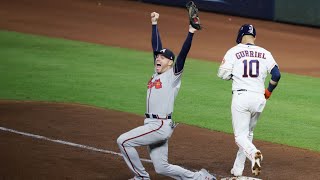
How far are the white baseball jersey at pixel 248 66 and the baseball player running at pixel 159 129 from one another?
88 centimetres

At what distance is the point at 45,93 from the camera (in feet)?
52.5

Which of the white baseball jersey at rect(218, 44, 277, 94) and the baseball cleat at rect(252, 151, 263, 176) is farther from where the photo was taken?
the white baseball jersey at rect(218, 44, 277, 94)

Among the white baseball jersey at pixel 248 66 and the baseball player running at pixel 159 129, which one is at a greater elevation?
the white baseball jersey at pixel 248 66

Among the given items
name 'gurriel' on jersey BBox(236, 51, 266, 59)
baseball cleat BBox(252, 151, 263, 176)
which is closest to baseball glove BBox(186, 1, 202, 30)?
name 'gurriel' on jersey BBox(236, 51, 266, 59)

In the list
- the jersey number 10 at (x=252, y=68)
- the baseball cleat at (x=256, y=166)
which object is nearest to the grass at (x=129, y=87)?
the jersey number 10 at (x=252, y=68)

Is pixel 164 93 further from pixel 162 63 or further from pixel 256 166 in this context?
pixel 256 166

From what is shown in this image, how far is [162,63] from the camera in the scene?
9.88 m

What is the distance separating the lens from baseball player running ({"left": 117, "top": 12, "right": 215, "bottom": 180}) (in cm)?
973

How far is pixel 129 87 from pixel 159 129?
7.20 meters

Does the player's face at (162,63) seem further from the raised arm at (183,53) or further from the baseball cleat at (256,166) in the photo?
the baseball cleat at (256,166)

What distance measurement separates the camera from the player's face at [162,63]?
9.87 m

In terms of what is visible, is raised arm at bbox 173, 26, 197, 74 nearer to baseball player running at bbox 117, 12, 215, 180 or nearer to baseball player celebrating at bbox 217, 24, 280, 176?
baseball player running at bbox 117, 12, 215, 180

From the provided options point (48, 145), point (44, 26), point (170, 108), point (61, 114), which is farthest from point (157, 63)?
point (44, 26)

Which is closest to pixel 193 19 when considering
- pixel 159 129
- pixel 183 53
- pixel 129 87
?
pixel 183 53
